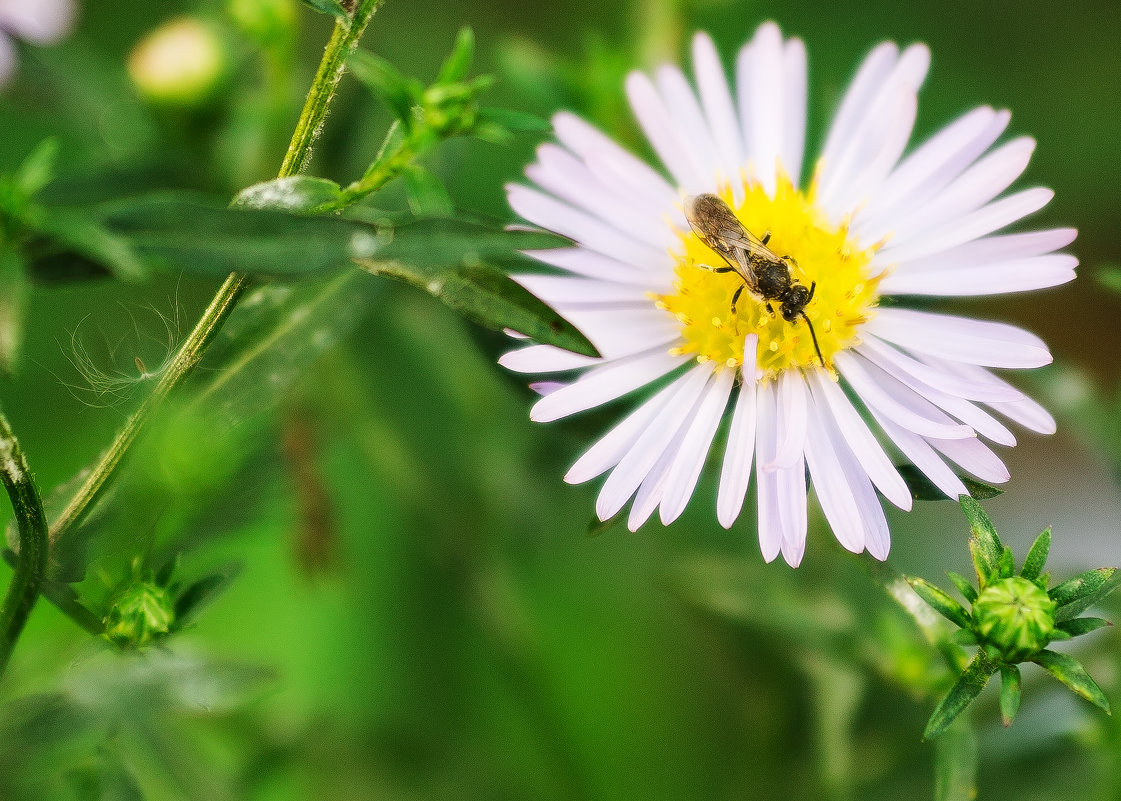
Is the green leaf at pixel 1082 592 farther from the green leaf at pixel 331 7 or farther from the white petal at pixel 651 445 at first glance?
the green leaf at pixel 331 7

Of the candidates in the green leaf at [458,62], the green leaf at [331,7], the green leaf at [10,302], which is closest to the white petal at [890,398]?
the green leaf at [458,62]

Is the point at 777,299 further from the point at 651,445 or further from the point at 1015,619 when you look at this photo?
the point at 1015,619

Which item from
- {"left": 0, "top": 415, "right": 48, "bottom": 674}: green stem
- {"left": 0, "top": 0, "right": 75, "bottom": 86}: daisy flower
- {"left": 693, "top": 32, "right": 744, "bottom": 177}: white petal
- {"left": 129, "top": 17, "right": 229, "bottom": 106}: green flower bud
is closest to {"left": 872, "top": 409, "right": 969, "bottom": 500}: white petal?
{"left": 693, "top": 32, "right": 744, "bottom": 177}: white petal

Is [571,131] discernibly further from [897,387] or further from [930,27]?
[930,27]

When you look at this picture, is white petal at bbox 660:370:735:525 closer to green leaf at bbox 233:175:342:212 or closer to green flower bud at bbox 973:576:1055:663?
green flower bud at bbox 973:576:1055:663

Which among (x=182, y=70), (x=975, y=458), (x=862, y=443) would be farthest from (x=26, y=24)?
(x=975, y=458)
